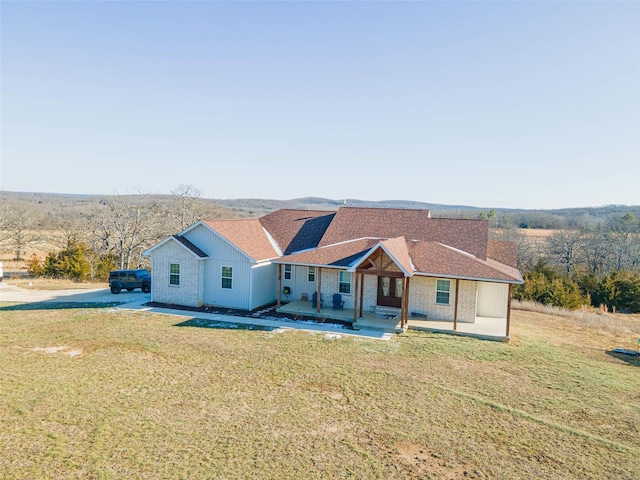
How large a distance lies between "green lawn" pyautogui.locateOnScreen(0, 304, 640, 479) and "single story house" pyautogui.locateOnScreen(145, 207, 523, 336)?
3051mm

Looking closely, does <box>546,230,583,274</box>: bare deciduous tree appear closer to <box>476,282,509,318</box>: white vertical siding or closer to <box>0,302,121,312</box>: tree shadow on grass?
<box>476,282,509,318</box>: white vertical siding

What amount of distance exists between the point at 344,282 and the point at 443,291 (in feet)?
16.0

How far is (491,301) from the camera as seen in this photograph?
2089 centimetres

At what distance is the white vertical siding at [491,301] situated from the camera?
68.4 ft

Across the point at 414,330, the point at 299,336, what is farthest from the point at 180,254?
the point at 414,330

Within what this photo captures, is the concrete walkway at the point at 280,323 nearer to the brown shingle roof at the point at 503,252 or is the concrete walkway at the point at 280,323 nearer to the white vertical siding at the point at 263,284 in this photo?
the white vertical siding at the point at 263,284

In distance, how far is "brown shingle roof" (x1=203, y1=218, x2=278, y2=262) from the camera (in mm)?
21031

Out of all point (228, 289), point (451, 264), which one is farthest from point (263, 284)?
point (451, 264)

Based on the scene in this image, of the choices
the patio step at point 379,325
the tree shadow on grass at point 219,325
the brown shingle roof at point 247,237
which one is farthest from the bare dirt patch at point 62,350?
the patio step at point 379,325

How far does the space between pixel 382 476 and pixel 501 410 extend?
14.8 ft

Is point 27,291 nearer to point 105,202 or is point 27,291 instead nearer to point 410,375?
point 105,202

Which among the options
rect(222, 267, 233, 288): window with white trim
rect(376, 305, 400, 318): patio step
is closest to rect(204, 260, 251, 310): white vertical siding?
rect(222, 267, 233, 288): window with white trim

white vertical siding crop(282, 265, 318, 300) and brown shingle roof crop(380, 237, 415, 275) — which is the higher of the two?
brown shingle roof crop(380, 237, 415, 275)

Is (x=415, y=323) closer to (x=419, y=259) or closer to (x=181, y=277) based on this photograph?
(x=419, y=259)
